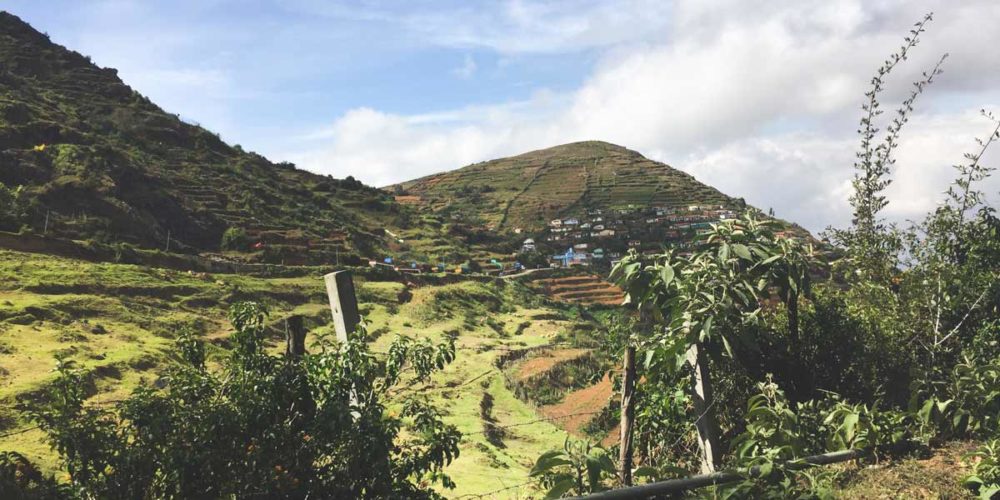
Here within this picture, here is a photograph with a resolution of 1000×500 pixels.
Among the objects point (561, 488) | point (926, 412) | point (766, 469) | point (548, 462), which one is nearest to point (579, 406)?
point (926, 412)

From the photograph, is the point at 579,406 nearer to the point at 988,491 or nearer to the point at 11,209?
the point at 988,491

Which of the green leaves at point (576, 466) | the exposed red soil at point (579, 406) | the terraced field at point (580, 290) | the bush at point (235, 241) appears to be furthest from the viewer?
the terraced field at point (580, 290)

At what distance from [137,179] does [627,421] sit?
1903 inches

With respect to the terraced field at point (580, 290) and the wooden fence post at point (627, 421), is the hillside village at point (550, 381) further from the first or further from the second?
the terraced field at point (580, 290)

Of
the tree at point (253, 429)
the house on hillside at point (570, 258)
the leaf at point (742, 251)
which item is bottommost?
the tree at point (253, 429)

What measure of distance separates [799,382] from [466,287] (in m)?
37.8

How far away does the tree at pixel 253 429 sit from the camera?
2891 millimetres

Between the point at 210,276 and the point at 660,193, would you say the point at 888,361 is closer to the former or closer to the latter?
the point at 210,276

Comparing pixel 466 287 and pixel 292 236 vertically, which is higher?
pixel 292 236

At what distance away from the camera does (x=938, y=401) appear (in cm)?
506

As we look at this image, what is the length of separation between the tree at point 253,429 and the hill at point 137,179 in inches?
1237

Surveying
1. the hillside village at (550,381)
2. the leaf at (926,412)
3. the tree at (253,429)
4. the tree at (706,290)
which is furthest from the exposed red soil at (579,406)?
the tree at (253,429)

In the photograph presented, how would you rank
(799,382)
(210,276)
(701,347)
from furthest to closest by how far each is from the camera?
(210,276) → (799,382) → (701,347)

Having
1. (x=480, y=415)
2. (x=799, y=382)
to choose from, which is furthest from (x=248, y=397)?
(x=480, y=415)
